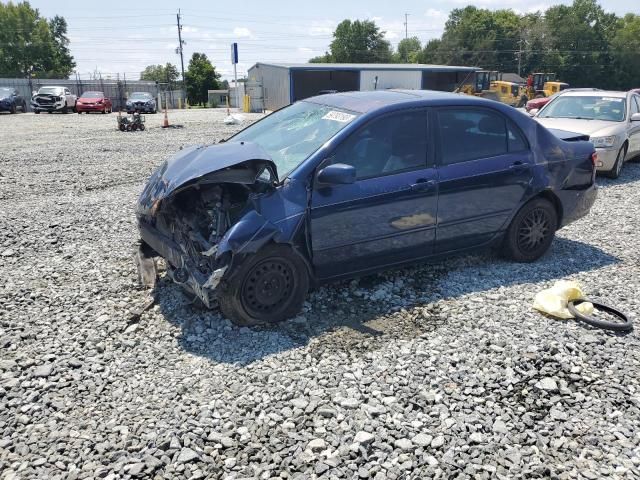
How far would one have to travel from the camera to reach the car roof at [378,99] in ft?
16.2

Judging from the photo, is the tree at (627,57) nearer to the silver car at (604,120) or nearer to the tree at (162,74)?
the tree at (162,74)

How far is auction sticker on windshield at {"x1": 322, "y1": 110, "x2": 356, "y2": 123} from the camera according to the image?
15.6ft

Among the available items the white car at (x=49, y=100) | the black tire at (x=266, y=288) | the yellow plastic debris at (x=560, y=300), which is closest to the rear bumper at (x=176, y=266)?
the black tire at (x=266, y=288)

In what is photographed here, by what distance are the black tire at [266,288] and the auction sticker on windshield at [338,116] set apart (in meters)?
1.32

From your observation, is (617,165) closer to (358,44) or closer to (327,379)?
(327,379)

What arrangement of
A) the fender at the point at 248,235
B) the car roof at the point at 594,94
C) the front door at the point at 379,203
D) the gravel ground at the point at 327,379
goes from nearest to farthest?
the gravel ground at the point at 327,379 < the fender at the point at 248,235 < the front door at the point at 379,203 < the car roof at the point at 594,94

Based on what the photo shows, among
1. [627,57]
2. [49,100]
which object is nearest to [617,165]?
[49,100]

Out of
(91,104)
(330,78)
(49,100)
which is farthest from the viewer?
(330,78)

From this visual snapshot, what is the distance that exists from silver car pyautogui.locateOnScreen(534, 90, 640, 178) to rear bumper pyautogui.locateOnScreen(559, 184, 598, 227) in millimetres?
4342

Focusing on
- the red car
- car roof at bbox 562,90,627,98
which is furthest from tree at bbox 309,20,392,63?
car roof at bbox 562,90,627,98

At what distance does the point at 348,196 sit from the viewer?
4520mm

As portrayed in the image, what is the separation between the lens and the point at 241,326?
4316 millimetres

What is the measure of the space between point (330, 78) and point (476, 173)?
39.6m

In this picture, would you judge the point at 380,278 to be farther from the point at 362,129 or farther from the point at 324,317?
the point at 362,129
